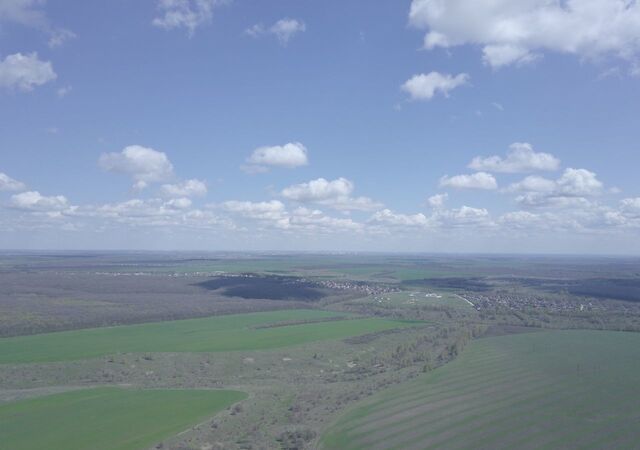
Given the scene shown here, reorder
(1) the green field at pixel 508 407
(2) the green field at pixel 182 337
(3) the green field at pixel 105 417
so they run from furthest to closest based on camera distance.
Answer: (2) the green field at pixel 182 337 → (3) the green field at pixel 105 417 → (1) the green field at pixel 508 407

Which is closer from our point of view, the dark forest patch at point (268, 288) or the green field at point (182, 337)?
the green field at point (182, 337)

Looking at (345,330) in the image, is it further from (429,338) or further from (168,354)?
(168,354)

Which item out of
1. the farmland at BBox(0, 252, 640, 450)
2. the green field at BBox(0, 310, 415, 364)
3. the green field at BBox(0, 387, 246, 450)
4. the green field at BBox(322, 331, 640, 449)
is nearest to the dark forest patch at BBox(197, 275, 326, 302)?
the farmland at BBox(0, 252, 640, 450)

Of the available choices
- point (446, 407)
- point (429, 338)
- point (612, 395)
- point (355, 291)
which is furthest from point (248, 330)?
point (355, 291)

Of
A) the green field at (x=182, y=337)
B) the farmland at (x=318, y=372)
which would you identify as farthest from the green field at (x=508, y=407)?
the green field at (x=182, y=337)

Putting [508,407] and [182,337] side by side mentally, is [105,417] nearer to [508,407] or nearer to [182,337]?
[508,407]

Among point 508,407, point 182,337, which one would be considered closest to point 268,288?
point 182,337

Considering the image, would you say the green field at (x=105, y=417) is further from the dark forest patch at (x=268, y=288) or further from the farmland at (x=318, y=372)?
the dark forest patch at (x=268, y=288)
